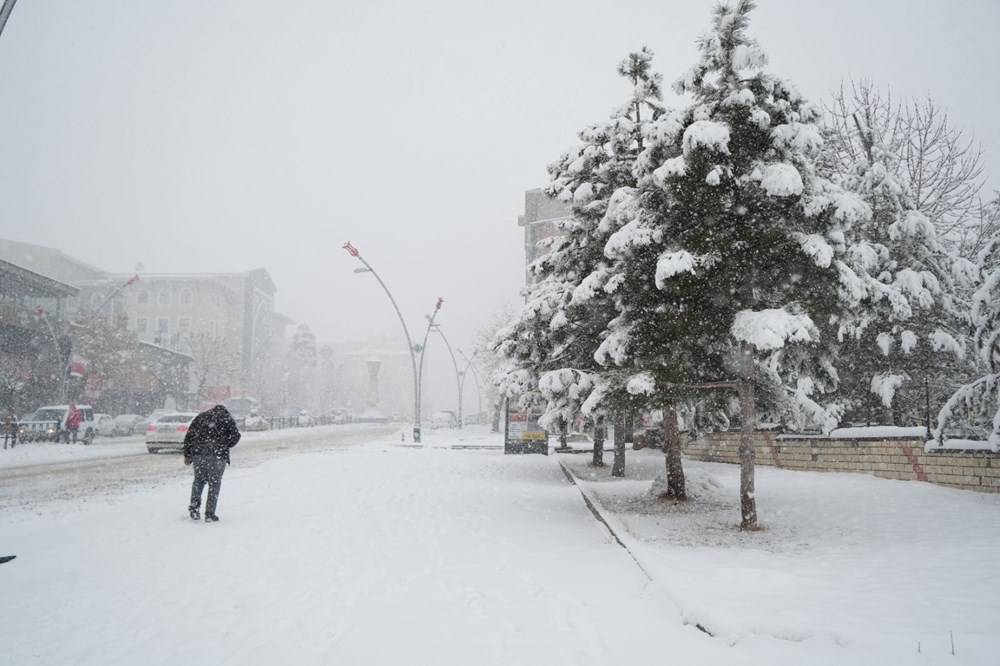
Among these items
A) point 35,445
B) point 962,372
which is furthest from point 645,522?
point 35,445

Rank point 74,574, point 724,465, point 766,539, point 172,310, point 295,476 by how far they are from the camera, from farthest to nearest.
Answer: point 172,310, point 724,465, point 295,476, point 766,539, point 74,574

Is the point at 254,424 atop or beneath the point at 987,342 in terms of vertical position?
beneath

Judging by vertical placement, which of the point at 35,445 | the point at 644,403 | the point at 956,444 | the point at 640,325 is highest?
the point at 640,325

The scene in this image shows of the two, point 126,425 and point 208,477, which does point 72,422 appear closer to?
point 126,425

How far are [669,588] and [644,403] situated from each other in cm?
505

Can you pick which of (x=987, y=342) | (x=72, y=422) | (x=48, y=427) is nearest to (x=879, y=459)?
(x=987, y=342)

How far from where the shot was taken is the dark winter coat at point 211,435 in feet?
31.8

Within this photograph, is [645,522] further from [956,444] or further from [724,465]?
[724,465]

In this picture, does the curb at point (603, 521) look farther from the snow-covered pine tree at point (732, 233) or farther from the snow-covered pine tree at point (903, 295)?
the snow-covered pine tree at point (903, 295)

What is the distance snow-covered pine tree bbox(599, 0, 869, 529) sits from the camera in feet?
27.8

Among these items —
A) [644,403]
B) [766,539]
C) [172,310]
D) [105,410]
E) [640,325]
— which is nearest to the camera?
[766,539]

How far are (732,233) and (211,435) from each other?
8422 mm

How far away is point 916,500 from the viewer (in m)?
11.0

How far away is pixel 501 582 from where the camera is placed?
6.60 meters
